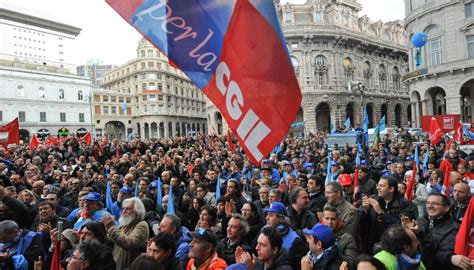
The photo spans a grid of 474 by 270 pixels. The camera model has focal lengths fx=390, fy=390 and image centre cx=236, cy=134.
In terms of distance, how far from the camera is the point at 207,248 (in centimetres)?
375

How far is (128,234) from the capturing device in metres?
4.30

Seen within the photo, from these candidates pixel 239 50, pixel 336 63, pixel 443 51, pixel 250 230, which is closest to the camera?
pixel 239 50

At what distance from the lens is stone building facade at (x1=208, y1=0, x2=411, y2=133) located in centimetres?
4916

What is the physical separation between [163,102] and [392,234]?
74003 mm

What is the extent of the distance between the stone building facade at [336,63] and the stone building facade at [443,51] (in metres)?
15.3

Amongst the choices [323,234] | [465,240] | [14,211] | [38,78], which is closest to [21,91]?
[38,78]

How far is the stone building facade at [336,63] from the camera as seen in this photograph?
49156mm

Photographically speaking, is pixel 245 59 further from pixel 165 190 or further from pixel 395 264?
pixel 165 190

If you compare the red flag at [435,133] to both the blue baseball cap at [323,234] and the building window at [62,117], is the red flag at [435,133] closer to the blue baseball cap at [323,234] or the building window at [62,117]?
the blue baseball cap at [323,234]

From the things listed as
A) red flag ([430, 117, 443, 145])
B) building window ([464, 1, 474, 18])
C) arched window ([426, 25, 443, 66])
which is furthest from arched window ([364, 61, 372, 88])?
red flag ([430, 117, 443, 145])

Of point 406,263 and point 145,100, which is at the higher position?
point 145,100

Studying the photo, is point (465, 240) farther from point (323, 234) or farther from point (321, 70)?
point (321, 70)

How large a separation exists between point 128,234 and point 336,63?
49.2 meters

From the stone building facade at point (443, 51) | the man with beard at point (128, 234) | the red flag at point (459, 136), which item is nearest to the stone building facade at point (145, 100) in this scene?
the stone building facade at point (443, 51)
